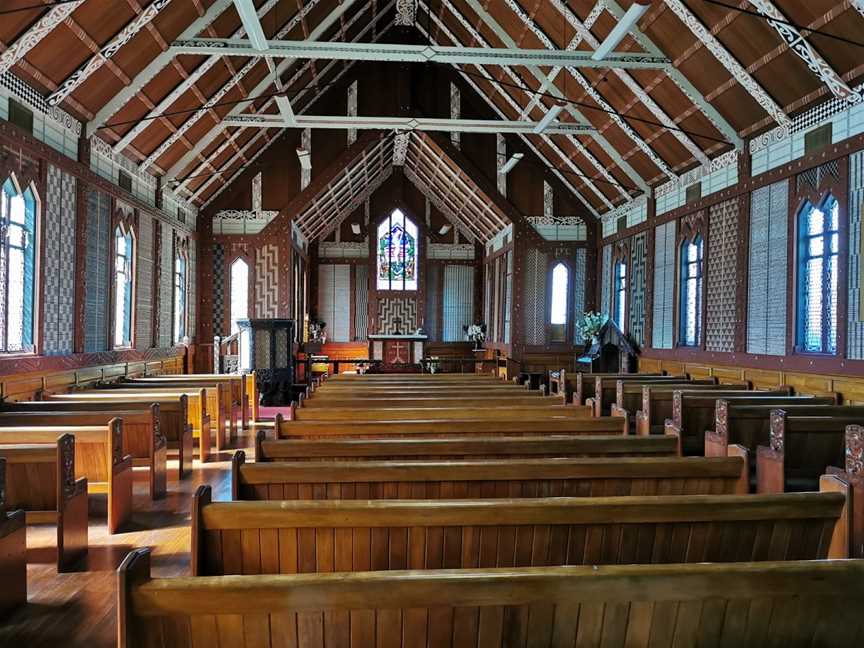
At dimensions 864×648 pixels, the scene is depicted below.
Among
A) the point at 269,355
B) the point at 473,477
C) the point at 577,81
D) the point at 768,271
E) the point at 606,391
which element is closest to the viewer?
the point at 473,477

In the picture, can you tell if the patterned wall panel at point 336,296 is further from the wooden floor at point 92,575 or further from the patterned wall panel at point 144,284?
the wooden floor at point 92,575

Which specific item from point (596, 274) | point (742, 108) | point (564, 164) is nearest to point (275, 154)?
point (564, 164)

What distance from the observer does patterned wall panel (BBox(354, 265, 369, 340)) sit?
65.4 feet

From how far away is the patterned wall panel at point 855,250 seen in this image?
6.80 metres

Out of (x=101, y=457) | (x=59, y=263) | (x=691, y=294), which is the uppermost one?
(x=59, y=263)

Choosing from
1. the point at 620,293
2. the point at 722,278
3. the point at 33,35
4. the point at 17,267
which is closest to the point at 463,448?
the point at 33,35

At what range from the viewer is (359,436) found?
14.7 feet

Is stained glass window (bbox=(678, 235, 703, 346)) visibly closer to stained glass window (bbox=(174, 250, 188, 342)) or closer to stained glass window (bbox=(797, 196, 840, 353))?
stained glass window (bbox=(797, 196, 840, 353))

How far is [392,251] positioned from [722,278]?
1160cm

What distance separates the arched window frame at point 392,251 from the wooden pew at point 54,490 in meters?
16.0

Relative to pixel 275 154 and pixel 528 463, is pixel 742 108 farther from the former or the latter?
pixel 275 154

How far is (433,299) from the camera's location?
795 inches

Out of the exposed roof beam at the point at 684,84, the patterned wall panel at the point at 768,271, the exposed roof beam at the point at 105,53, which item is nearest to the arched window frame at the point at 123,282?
the exposed roof beam at the point at 105,53

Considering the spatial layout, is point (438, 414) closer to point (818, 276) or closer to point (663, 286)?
point (818, 276)
